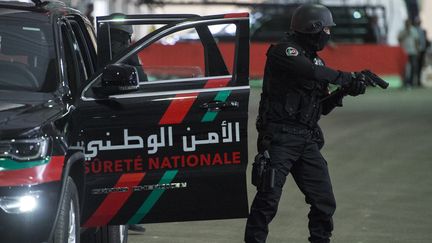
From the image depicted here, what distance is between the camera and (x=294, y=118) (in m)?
8.04

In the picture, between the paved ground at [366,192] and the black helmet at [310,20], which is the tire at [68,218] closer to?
the black helmet at [310,20]

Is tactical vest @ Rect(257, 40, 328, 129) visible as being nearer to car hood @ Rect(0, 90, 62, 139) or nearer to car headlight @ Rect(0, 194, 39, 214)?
car hood @ Rect(0, 90, 62, 139)

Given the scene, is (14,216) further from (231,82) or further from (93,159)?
(231,82)

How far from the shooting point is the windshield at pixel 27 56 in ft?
24.3

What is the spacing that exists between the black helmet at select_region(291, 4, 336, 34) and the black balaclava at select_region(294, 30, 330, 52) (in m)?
0.05

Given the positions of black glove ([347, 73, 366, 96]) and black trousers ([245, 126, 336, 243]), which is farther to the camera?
black trousers ([245, 126, 336, 243])

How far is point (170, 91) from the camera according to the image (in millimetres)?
7730

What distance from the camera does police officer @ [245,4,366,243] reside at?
26.2 feet

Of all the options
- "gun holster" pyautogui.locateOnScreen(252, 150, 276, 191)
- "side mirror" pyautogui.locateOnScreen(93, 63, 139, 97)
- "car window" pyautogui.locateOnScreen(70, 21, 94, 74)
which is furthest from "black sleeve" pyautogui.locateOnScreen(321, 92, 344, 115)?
"car window" pyautogui.locateOnScreen(70, 21, 94, 74)

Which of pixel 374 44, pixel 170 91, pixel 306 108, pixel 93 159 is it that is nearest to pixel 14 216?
pixel 93 159

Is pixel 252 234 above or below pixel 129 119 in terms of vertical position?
below

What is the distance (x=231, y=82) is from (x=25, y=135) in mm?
1736

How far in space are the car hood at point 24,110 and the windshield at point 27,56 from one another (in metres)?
0.17

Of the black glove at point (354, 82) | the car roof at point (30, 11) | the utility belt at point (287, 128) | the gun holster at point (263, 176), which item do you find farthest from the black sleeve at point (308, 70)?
the car roof at point (30, 11)
